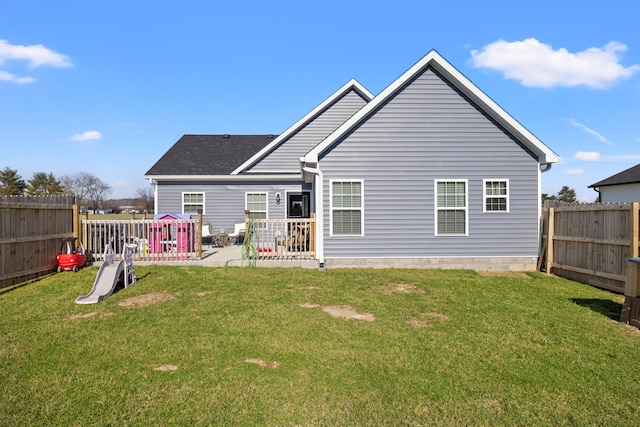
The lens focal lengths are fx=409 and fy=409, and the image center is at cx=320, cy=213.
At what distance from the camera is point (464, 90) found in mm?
12141

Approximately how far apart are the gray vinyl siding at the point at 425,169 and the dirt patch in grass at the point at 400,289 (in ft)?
7.67

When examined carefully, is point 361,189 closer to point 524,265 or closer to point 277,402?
point 524,265

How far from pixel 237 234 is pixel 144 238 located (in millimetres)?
6114

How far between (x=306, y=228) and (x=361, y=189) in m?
2.07

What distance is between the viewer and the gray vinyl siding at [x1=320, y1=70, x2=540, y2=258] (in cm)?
1215

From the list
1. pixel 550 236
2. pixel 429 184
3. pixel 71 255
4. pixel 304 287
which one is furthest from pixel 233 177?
pixel 550 236

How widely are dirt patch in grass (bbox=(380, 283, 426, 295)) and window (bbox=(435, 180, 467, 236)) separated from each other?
3.01 metres

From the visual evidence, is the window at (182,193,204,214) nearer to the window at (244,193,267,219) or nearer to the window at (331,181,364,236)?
the window at (244,193,267,219)

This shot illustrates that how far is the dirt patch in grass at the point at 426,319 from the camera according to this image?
655 centimetres

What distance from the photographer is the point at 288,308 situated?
24.7 feet

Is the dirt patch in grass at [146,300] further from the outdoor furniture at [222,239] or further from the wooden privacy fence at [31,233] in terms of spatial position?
the outdoor furniture at [222,239]

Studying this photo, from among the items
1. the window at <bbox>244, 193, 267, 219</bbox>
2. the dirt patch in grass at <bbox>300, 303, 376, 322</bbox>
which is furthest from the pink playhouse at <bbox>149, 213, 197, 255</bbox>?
the dirt patch in grass at <bbox>300, 303, 376, 322</bbox>

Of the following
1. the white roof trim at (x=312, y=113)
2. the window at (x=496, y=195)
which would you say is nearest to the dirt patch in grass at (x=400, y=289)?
the window at (x=496, y=195)

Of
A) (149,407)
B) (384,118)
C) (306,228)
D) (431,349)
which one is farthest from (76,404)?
(384,118)
